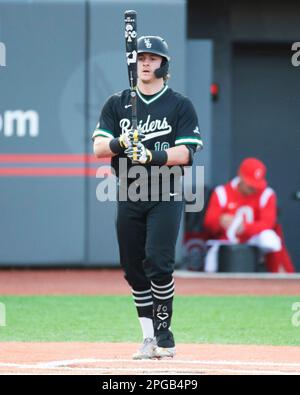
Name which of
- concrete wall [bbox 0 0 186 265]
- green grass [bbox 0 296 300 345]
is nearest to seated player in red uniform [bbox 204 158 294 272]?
concrete wall [bbox 0 0 186 265]

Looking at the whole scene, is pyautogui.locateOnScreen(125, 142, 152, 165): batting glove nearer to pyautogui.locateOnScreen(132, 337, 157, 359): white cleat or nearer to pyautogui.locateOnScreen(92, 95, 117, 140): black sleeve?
pyautogui.locateOnScreen(92, 95, 117, 140): black sleeve

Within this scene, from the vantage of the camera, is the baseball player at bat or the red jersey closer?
the baseball player at bat

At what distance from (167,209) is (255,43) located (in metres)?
9.21

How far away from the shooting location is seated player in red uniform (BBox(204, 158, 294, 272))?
13820mm

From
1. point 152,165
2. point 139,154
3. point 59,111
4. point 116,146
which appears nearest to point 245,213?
point 59,111

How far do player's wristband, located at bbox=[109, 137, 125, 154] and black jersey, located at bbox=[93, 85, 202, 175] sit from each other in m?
0.09

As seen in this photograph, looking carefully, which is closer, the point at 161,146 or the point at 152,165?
the point at 152,165

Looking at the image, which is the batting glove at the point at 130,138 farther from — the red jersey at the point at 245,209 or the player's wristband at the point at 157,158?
the red jersey at the point at 245,209

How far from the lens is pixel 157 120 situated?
7.36m

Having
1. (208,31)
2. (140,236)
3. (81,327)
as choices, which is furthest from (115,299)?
(208,31)

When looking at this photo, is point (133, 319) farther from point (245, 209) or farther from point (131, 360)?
point (245, 209)

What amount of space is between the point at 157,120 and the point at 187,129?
0.19 meters

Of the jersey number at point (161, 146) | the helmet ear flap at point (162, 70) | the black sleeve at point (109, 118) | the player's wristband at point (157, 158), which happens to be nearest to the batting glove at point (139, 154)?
the player's wristband at point (157, 158)
